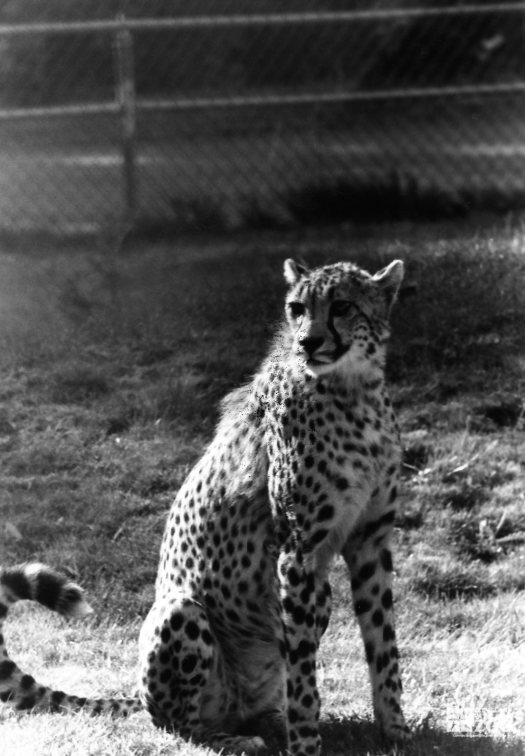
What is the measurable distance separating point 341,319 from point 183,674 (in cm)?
114

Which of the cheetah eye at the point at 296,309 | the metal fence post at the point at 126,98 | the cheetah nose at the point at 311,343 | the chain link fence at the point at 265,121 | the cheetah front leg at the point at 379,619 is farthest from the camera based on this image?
the chain link fence at the point at 265,121

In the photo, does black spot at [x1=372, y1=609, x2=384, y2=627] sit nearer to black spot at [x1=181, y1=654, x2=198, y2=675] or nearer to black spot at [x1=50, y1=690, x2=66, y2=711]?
black spot at [x1=181, y1=654, x2=198, y2=675]

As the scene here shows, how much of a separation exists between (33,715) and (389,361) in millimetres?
2966

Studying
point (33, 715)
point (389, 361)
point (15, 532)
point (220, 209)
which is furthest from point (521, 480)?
point (220, 209)

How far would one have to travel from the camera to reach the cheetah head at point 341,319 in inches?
148

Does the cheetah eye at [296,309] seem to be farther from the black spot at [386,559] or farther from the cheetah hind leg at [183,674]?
the cheetah hind leg at [183,674]

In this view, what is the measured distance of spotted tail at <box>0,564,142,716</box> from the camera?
3873 mm

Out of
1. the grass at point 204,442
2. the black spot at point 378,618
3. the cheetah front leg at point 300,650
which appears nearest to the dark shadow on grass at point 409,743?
the grass at point 204,442

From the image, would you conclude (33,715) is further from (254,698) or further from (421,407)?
(421,407)

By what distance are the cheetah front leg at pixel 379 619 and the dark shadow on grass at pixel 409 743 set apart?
6 cm

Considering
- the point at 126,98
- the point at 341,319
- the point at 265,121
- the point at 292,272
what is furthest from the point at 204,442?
the point at 265,121

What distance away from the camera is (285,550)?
3832 millimetres

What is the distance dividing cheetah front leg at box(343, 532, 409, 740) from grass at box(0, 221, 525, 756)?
91 mm

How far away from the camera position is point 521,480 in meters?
5.73
